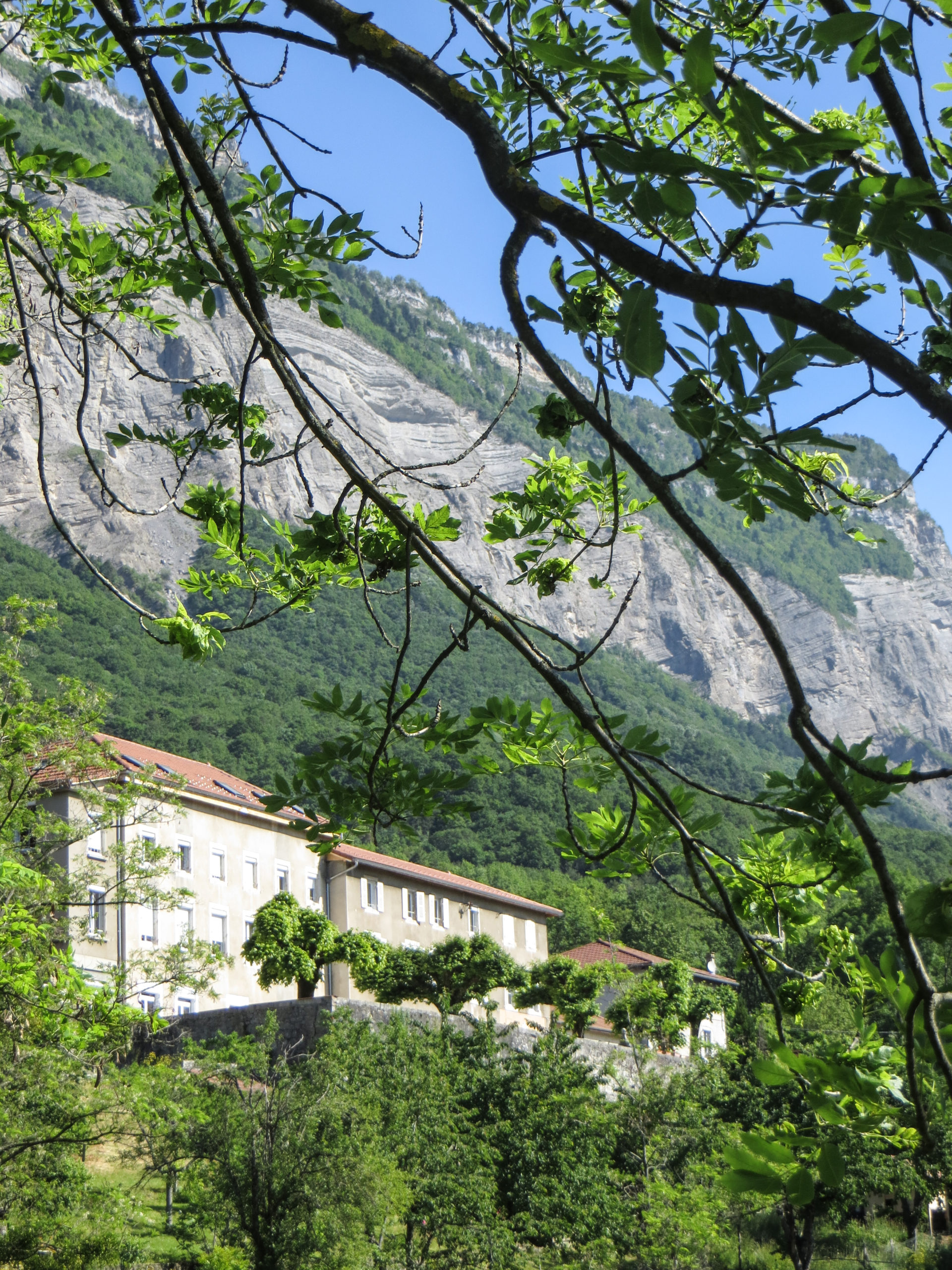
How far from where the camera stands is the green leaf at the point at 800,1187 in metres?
1.02

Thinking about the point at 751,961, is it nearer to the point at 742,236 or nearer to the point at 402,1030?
the point at 742,236

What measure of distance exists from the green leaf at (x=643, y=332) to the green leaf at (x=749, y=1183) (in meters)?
0.74

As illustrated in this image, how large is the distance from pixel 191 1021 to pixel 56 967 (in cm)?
1826

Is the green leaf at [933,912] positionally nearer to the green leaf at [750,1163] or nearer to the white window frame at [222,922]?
the green leaf at [750,1163]

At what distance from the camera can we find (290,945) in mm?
27672

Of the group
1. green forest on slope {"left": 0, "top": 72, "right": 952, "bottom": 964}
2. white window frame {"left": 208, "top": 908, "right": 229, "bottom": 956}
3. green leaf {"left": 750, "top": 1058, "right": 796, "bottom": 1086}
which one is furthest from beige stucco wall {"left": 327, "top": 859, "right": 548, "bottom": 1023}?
green leaf {"left": 750, "top": 1058, "right": 796, "bottom": 1086}

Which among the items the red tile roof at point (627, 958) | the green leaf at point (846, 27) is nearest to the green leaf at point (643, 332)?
the green leaf at point (846, 27)

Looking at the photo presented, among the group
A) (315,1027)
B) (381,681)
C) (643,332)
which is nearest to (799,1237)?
(315,1027)

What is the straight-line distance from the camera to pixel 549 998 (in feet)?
112

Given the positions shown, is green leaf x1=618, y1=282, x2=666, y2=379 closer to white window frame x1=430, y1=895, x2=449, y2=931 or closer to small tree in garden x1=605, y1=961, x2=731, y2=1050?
small tree in garden x1=605, y1=961, x2=731, y2=1050

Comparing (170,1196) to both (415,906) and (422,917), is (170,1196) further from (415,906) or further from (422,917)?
(422,917)

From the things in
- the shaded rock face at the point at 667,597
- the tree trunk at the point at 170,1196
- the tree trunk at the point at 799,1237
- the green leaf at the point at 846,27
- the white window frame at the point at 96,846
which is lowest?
the tree trunk at the point at 799,1237

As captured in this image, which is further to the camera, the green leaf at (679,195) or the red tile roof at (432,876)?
the red tile roof at (432,876)

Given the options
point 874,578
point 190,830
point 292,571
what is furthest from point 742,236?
point 874,578
